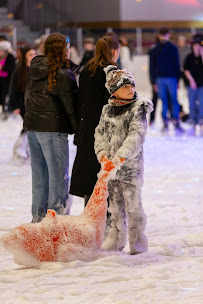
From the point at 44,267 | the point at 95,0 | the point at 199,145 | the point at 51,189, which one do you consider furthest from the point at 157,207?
the point at 95,0

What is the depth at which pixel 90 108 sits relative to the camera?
482 cm

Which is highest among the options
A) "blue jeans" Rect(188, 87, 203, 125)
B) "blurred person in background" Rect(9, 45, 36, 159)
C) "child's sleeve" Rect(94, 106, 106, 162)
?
"child's sleeve" Rect(94, 106, 106, 162)

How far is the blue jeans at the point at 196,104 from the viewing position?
11.6 m

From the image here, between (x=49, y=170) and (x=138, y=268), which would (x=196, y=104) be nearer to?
(x=49, y=170)

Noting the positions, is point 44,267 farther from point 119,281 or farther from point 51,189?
point 51,189

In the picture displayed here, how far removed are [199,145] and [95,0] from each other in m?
16.5

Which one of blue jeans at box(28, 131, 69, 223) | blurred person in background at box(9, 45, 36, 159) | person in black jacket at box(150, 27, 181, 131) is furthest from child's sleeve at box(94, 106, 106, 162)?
person in black jacket at box(150, 27, 181, 131)

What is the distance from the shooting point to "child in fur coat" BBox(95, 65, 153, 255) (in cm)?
436

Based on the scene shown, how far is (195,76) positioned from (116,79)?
7.25 metres

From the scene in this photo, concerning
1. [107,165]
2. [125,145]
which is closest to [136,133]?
[125,145]

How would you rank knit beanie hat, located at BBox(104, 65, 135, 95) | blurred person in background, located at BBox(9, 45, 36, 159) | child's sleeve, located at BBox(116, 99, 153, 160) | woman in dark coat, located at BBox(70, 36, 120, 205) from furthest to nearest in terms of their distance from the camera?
blurred person in background, located at BBox(9, 45, 36, 159) < woman in dark coat, located at BBox(70, 36, 120, 205) < knit beanie hat, located at BBox(104, 65, 135, 95) < child's sleeve, located at BBox(116, 99, 153, 160)

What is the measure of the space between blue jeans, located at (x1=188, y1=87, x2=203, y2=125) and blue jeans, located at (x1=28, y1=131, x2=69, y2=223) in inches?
265

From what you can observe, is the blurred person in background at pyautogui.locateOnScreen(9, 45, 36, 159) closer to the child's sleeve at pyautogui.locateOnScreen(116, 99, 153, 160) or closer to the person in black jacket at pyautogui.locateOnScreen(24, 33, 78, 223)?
the person in black jacket at pyautogui.locateOnScreen(24, 33, 78, 223)

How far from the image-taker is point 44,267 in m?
4.18
